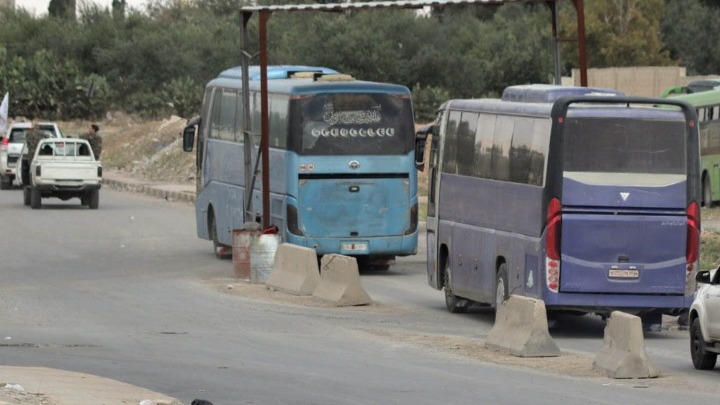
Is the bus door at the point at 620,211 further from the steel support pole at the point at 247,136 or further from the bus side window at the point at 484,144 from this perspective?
the steel support pole at the point at 247,136

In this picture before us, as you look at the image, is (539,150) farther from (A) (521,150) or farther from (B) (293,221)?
(B) (293,221)

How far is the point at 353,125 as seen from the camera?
2853 cm

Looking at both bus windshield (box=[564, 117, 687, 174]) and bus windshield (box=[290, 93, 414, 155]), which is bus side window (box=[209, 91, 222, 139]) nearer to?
bus windshield (box=[290, 93, 414, 155])

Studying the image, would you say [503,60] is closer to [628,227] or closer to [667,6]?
[667,6]

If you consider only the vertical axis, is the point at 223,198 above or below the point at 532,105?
below

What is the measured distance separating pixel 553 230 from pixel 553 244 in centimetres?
16

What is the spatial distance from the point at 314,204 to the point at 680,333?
8.77m

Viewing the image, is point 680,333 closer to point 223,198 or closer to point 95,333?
point 95,333

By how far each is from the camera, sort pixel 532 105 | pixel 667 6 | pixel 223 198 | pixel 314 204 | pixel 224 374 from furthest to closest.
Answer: pixel 667 6 < pixel 223 198 < pixel 314 204 < pixel 532 105 < pixel 224 374

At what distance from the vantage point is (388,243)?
28.5m

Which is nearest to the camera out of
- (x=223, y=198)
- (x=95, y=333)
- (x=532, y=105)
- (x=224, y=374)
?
(x=224, y=374)

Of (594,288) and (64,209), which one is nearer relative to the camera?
(594,288)

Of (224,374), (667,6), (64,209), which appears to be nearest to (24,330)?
(224,374)

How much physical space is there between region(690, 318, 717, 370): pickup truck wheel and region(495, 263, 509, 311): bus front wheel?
4302 millimetres
